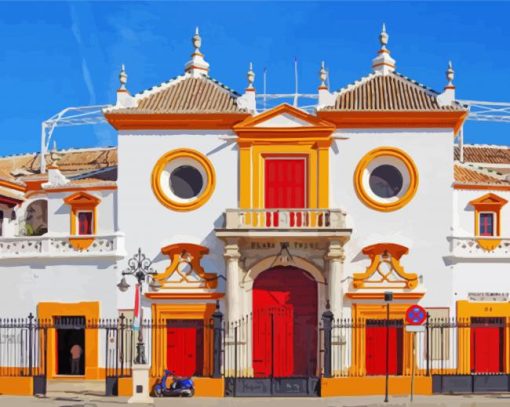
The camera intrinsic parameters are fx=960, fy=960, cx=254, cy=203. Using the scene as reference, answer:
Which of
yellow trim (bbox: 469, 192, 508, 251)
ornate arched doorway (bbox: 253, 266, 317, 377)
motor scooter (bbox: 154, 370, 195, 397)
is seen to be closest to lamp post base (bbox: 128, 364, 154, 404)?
motor scooter (bbox: 154, 370, 195, 397)

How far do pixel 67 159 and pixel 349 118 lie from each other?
79.6ft

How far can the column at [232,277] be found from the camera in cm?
3155

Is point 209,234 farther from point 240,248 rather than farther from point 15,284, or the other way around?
point 15,284

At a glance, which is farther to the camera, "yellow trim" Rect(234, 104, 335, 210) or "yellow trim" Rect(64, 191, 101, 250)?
"yellow trim" Rect(64, 191, 101, 250)

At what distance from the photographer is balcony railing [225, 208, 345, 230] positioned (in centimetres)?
3141

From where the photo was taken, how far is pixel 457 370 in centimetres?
3173

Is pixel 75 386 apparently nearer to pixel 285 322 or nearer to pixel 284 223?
pixel 285 322

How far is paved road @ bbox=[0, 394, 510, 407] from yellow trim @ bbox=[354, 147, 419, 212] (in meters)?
7.56

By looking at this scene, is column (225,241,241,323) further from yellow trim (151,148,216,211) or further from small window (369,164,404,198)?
small window (369,164,404,198)

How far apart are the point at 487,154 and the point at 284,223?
69.8ft

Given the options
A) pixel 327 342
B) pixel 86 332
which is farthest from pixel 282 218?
pixel 86 332

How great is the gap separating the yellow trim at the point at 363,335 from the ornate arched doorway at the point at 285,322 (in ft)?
4.42

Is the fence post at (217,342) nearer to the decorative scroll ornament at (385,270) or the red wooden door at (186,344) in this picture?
the red wooden door at (186,344)

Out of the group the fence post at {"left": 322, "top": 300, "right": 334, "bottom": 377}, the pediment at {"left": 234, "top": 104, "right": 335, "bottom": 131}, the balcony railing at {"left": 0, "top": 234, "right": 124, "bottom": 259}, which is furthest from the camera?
the balcony railing at {"left": 0, "top": 234, "right": 124, "bottom": 259}
